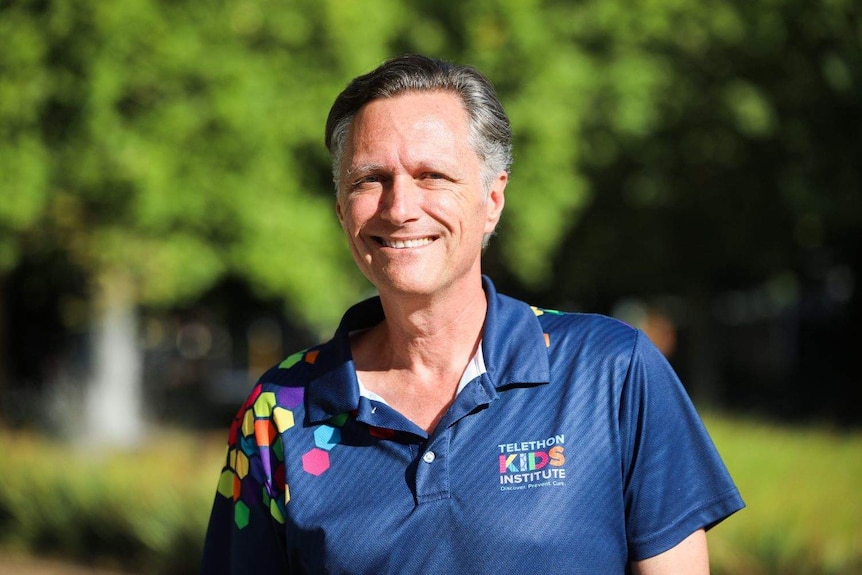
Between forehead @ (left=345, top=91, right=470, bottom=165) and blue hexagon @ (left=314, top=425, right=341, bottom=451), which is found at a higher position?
forehead @ (left=345, top=91, right=470, bottom=165)

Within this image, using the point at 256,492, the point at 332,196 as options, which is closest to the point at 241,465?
the point at 256,492

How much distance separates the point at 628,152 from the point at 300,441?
1429 centimetres

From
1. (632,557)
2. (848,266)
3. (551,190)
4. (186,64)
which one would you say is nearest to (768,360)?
(848,266)

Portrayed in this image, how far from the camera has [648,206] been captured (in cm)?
1611

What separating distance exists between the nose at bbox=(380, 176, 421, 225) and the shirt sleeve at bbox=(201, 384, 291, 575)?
0.51 meters

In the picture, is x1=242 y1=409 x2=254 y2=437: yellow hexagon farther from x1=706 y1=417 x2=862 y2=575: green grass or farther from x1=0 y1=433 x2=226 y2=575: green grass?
x1=0 y1=433 x2=226 y2=575: green grass

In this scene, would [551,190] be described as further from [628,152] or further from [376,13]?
[376,13]

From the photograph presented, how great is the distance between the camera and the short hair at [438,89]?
206cm

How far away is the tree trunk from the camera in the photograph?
1364cm

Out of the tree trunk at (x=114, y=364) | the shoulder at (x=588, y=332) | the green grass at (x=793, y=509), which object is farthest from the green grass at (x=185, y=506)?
the shoulder at (x=588, y=332)

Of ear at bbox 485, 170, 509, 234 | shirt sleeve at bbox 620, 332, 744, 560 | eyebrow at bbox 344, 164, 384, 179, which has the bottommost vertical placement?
shirt sleeve at bbox 620, 332, 744, 560

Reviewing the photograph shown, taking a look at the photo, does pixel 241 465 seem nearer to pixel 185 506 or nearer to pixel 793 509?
pixel 793 509

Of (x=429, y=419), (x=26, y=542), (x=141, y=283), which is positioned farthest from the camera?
(x=141, y=283)

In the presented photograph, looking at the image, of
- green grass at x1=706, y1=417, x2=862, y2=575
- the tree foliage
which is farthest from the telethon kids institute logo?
the tree foliage
